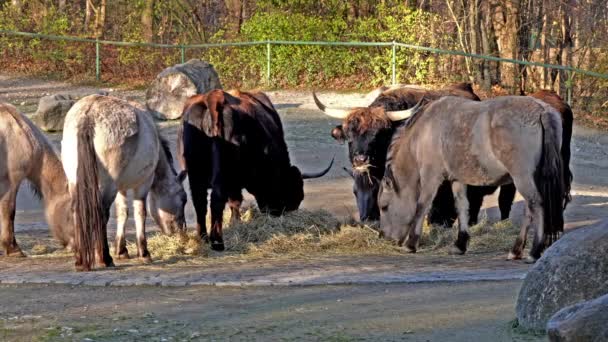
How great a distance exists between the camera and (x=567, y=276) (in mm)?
6852

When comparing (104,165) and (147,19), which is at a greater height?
(104,165)

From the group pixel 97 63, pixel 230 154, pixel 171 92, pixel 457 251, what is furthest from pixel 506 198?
pixel 97 63

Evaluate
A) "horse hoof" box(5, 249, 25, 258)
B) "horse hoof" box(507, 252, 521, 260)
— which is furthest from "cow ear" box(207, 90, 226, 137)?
"horse hoof" box(507, 252, 521, 260)

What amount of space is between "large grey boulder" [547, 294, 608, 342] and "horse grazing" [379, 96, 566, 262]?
4.58 m

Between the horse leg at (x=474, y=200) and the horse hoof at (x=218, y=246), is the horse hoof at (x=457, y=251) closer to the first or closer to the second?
the horse leg at (x=474, y=200)

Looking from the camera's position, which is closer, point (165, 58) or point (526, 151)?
point (526, 151)

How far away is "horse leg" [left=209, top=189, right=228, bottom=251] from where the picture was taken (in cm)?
A: 1089

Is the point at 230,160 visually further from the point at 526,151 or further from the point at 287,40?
the point at 287,40

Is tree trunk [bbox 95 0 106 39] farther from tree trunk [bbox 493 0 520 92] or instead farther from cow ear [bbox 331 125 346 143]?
cow ear [bbox 331 125 346 143]

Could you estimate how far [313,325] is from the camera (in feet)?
24.9

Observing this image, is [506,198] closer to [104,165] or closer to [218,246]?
[218,246]

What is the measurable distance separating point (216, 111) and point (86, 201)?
6.17 ft

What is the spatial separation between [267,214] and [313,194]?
2858 mm

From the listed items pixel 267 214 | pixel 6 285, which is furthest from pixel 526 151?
pixel 6 285
